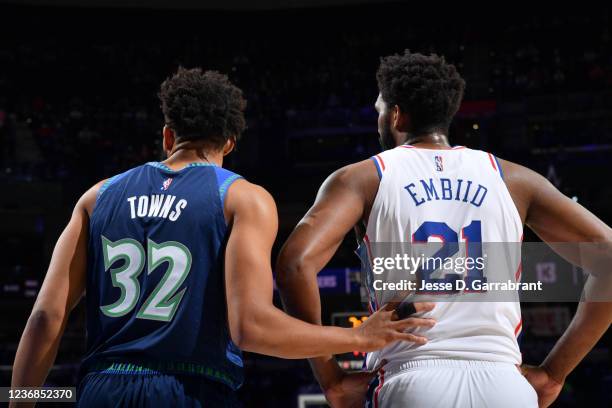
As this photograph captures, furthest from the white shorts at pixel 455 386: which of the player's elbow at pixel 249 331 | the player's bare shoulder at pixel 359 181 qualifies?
the player's bare shoulder at pixel 359 181

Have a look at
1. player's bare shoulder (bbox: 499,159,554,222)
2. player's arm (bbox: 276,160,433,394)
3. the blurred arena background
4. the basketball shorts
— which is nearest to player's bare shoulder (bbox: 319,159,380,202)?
player's arm (bbox: 276,160,433,394)

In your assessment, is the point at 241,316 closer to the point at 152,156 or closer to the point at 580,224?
the point at 580,224

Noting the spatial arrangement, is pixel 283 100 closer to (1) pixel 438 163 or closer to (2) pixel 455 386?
(1) pixel 438 163

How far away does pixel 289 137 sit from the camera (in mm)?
16062

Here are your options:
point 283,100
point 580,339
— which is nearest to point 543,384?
point 580,339

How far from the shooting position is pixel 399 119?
2760mm

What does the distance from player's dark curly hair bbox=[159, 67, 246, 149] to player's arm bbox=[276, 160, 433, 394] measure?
1.35 ft

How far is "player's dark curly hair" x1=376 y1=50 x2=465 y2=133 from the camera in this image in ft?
8.91

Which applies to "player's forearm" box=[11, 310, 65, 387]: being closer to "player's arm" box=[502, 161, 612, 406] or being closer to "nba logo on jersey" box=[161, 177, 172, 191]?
"nba logo on jersey" box=[161, 177, 172, 191]

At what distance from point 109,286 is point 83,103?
1494 centimetres

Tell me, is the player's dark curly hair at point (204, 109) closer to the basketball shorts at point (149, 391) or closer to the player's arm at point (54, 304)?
the player's arm at point (54, 304)

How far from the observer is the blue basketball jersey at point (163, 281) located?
2275 millimetres

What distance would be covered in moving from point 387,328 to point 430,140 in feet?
2.47

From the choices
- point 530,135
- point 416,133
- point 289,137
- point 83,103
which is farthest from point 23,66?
point 416,133
